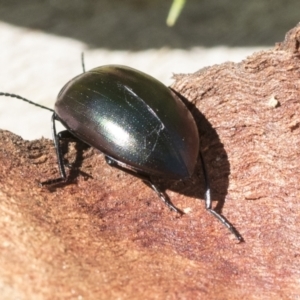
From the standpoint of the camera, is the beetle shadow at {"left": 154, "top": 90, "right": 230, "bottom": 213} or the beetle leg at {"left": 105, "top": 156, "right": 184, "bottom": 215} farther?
the beetle shadow at {"left": 154, "top": 90, "right": 230, "bottom": 213}

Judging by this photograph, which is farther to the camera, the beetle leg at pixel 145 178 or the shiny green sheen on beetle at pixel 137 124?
the shiny green sheen on beetle at pixel 137 124

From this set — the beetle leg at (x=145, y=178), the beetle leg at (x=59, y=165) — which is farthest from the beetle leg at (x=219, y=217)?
the beetle leg at (x=59, y=165)

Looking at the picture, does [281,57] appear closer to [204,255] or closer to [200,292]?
[204,255]

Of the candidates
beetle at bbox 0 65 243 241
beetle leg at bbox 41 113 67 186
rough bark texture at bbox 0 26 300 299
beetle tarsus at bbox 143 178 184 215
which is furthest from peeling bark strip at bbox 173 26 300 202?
beetle leg at bbox 41 113 67 186

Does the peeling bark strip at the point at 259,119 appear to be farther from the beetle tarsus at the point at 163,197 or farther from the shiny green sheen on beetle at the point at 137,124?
the beetle tarsus at the point at 163,197

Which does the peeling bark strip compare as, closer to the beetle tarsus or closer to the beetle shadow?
the beetle shadow

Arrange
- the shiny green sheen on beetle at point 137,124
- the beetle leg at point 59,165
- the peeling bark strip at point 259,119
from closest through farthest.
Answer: the beetle leg at point 59,165
the peeling bark strip at point 259,119
the shiny green sheen on beetle at point 137,124

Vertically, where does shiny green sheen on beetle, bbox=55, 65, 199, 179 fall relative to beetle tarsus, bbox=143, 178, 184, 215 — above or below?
above

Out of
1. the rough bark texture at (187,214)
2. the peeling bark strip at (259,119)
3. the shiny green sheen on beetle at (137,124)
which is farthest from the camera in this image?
the shiny green sheen on beetle at (137,124)

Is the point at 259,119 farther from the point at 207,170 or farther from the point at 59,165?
the point at 59,165
